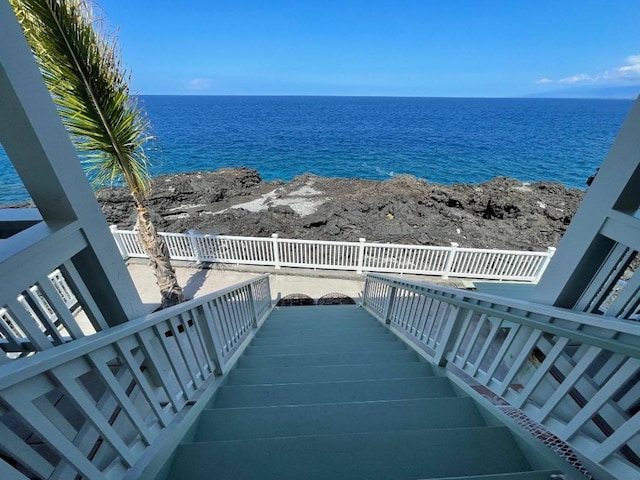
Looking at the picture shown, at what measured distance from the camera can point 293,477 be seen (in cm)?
133

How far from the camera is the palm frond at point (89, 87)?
104 inches

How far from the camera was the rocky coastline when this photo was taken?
10.0 metres

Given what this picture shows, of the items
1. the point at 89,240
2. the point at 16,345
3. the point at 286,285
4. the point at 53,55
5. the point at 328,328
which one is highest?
the point at 53,55

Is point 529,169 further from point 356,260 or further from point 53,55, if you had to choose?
point 53,55

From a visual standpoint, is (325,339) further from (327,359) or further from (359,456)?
(359,456)

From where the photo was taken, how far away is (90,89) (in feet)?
10.3

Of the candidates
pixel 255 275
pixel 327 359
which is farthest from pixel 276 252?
pixel 327 359

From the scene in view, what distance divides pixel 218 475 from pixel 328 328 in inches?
115

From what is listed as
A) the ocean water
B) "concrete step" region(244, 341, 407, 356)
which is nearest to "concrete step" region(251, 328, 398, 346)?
"concrete step" region(244, 341, 407, 356)

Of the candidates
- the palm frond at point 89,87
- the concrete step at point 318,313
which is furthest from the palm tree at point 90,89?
the concrete step at point 318,313

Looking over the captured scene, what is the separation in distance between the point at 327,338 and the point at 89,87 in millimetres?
3900

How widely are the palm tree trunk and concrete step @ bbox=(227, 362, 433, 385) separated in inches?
123

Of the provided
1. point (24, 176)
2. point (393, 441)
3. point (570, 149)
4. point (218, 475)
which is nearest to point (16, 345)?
point (24, 176)

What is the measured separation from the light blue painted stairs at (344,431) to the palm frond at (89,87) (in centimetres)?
311
